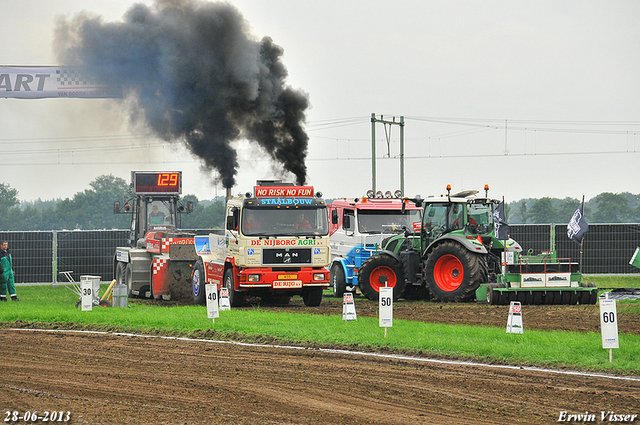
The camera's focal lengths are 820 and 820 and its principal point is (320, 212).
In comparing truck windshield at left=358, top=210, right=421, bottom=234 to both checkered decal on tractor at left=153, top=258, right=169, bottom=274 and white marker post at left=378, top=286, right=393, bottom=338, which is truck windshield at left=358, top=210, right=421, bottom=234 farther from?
white marker post at left=378, top=286, right=393, bottom=338

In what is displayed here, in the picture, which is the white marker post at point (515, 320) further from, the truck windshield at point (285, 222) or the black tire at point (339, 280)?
the black tire at point (339, 280)

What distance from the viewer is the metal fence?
30641 millimetres

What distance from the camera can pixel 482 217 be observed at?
72.5ft

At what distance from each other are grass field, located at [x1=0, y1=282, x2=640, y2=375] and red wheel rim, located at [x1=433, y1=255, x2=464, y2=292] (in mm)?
4042

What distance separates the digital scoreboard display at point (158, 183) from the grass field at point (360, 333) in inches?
303

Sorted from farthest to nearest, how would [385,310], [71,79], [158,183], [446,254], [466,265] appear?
[71,79], [158,183], [446,254], [466,265], [385,310]

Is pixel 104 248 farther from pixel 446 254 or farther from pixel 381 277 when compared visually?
pixel 446 254

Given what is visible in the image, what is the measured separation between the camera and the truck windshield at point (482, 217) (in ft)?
72.4

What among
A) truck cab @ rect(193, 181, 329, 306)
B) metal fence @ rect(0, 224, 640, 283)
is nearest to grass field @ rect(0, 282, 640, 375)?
truck cab @ rect(193, 181, 329, 306)

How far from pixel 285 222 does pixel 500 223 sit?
5659 millimetres

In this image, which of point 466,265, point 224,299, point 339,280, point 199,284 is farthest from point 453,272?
point 199,284

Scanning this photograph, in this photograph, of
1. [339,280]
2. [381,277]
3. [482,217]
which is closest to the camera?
[482,217]

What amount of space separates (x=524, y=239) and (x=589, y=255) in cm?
256

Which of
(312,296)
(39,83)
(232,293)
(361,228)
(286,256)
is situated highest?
(39,83)
